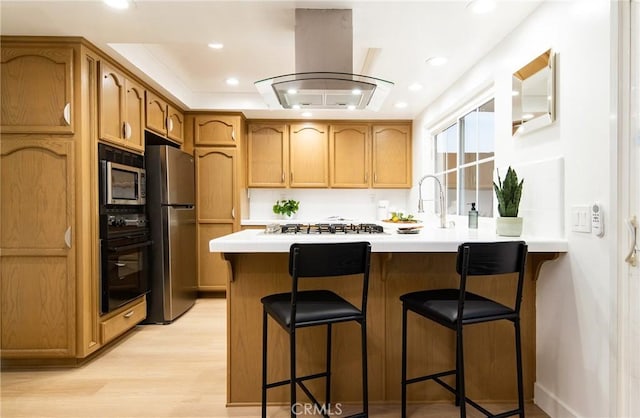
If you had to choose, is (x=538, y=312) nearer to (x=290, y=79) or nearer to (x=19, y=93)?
(x=290, y=79)

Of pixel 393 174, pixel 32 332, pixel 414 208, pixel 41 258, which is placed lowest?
pixel 32 332

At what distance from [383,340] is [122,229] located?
221 cm

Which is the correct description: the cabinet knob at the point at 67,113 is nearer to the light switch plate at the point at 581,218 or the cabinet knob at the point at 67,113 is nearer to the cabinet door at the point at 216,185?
the cabinet door at the point at 216,185

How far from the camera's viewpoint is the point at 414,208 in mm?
4828

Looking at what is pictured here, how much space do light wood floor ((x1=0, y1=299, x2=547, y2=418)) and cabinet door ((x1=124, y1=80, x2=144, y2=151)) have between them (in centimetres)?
171

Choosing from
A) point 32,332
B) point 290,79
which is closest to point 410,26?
point 290,79

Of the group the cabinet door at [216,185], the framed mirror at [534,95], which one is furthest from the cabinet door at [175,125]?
the framed mirror at [534,95]

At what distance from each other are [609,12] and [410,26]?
992 mm

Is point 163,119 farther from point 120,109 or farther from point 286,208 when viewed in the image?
point 286,208

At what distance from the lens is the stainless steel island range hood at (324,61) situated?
81.1 inches

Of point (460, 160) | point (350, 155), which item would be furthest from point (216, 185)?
point (460, 160)

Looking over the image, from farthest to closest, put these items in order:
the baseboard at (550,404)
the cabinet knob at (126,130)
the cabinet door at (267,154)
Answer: the cabinet door at (267,154), the cabinet knob at (126,130), the baseboard at (550,404)

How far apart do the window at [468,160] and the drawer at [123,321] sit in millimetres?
3034

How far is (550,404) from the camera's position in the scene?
1.90 meters
